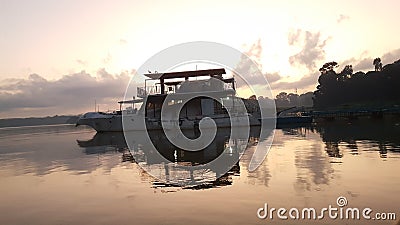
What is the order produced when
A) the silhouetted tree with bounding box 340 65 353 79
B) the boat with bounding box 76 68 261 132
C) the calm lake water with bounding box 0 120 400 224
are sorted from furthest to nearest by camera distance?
1. the silhouetted tree with bounding box 340 65 353 79
2. the boat with bounding box 76 68 261 132
3. the calm lake water with bounding box 0 120 400 224

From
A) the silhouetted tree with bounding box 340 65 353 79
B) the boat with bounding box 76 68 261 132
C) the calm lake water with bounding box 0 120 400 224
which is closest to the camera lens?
the calm lake water with bounding box 0 120 400 224

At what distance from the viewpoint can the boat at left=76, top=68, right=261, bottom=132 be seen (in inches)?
2016

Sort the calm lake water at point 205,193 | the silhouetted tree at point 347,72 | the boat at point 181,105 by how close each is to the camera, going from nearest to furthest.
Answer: the calm lake water at point 205,193 → the boat at point 181,105 → the silhouetted tree at point 347,72

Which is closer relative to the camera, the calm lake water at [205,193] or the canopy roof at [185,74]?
the calm lake water at [205,193]

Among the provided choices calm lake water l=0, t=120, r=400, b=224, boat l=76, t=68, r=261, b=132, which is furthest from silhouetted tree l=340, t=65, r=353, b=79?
calm lake water l=0, t=120, r=400, b=224

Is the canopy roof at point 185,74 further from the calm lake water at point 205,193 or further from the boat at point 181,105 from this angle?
the calm lake water at point 205,193

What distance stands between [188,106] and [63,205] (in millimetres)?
44423

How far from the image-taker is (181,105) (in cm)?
5422

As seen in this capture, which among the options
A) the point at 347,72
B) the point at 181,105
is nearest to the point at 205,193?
the point at 181,105

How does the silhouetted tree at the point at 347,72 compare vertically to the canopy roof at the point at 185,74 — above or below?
above

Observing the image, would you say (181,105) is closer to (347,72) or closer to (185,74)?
(185,74)

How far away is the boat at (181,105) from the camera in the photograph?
51.2m

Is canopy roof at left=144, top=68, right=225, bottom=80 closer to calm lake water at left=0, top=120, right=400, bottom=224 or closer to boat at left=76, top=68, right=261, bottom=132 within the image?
boat at left=76, top=68, right=261, bottom=132

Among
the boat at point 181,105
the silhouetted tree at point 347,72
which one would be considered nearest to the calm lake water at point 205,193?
the boat at point 181,105
